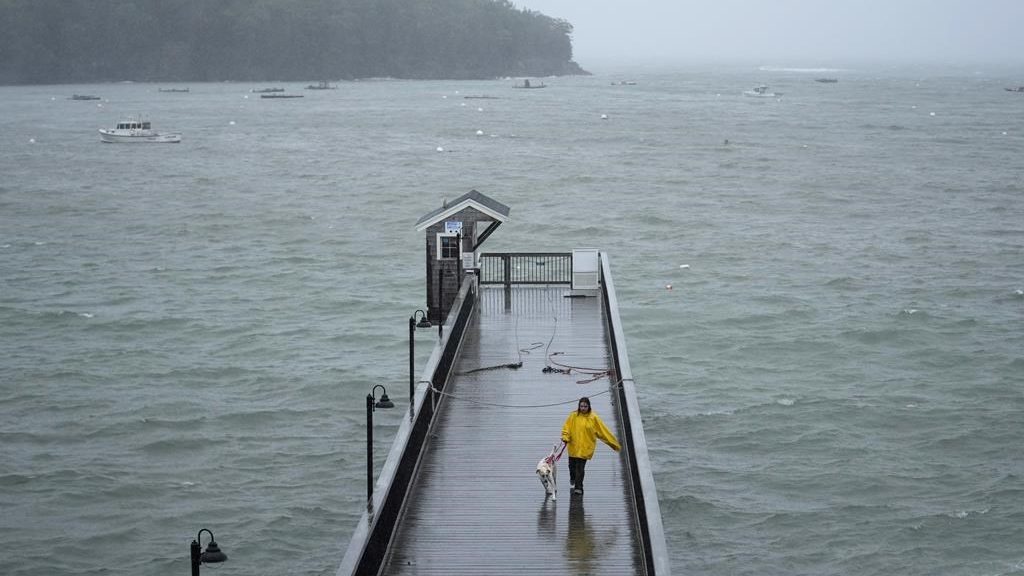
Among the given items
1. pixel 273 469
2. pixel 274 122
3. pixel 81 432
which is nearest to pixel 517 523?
pixel 273 469

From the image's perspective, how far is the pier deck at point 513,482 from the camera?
15695 millimetres

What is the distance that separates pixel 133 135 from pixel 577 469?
97073mm

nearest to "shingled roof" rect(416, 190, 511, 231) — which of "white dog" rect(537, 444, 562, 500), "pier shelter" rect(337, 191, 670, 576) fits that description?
"pier shelter" rect(337, 191, 670, 576)

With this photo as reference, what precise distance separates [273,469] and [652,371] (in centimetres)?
1246

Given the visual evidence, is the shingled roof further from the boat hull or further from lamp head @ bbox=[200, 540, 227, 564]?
the boat hull

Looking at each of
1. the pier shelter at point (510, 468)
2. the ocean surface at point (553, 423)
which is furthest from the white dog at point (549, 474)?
the ocean surface at point (553, 423)

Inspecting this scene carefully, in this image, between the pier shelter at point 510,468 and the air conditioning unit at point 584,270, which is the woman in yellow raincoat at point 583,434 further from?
the air conditioning unit at point 584,270

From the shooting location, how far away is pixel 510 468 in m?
18.8

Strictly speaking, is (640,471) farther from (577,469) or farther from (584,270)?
(584,270)

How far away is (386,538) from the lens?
15.8 m

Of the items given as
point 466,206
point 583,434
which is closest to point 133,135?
point 466,206

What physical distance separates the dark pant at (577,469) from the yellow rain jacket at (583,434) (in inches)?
4.0

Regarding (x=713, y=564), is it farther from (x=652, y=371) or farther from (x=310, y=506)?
(x=652, y=371)

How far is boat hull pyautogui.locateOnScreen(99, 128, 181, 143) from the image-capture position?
354 ft
